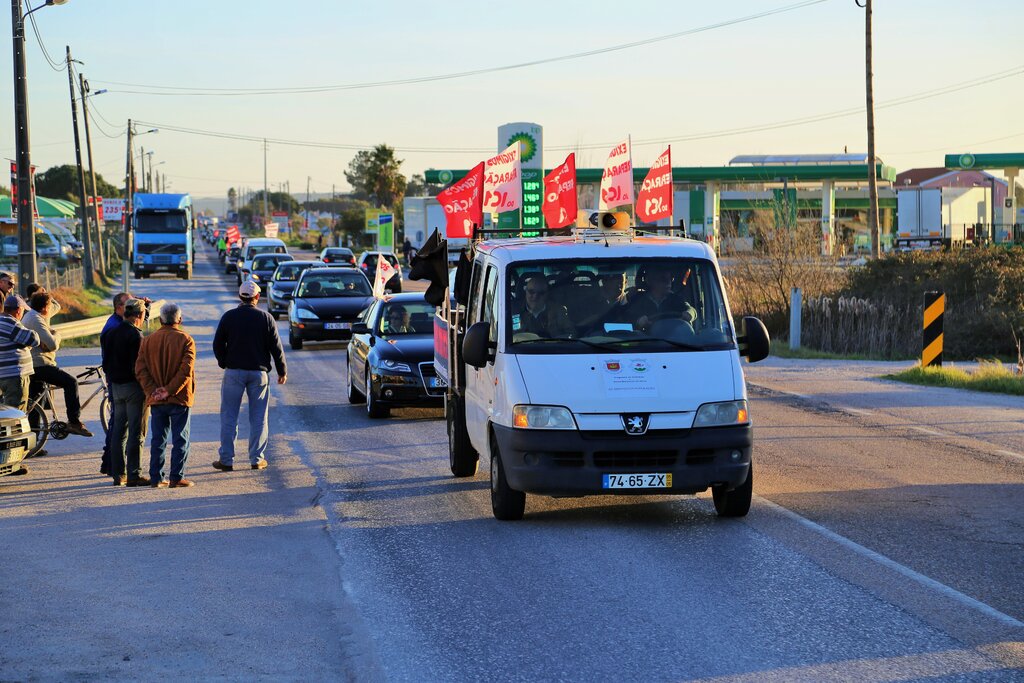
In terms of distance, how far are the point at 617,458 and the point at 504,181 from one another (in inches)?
339

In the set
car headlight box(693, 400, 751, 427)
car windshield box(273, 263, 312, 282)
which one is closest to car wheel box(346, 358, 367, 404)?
car headlight box(693, 400, 751, 427)

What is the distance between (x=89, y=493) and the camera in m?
11.1

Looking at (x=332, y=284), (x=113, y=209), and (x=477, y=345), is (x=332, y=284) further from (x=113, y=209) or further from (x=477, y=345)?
(x=477, y=345)

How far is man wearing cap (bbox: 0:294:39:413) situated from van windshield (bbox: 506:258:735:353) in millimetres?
5165

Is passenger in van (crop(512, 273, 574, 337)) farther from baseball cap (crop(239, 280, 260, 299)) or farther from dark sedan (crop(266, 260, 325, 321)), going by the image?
dark sedan (crop(266, 260, 325, 321))

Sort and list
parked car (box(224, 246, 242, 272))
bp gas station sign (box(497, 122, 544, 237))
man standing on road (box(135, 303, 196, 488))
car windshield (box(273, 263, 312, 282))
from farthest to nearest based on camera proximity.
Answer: parked car (box(224, 246, 242, 272)), car windshield (box(273, 263, 312, 282)), bp gas station sign (box(497, 122, 544, 237)), man standing on road (box(135, 303, 196, 488))

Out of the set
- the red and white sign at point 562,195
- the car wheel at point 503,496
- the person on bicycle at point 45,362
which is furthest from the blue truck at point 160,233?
the car wheel at point 503,496

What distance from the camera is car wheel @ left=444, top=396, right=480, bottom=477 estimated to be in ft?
37.0

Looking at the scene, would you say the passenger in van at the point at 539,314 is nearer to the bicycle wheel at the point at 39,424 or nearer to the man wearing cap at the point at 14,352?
the man wearing cap at the point at 14,352

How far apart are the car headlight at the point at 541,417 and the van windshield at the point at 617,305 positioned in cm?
54

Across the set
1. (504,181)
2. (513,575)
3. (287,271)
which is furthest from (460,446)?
(287,271)

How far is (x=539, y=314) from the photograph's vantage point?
9688 mm

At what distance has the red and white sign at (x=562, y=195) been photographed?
21000 mm

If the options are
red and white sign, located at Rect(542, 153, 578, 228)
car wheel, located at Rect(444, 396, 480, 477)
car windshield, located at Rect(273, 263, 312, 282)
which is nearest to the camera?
car wheel, located at Rect(444, 396, 480, 477)
